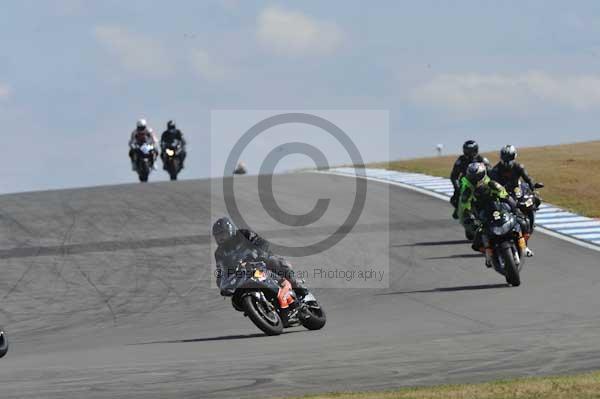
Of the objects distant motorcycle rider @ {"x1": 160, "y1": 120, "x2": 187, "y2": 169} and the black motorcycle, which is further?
distant motorcycle rider @ {"x1": 160, "y1": 120, "x2": 187, "y2": 169}

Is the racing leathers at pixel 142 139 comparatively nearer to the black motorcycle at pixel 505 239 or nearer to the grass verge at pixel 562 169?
the grass verge at pixel 562 169

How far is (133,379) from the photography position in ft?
32.7

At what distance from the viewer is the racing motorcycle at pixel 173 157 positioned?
37.0 meters

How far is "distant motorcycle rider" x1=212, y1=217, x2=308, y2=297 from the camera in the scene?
529 inches

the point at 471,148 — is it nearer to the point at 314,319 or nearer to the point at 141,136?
the point at 314,319

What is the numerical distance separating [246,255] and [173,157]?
24010mm

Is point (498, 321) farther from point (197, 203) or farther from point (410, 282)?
point (197, 203)

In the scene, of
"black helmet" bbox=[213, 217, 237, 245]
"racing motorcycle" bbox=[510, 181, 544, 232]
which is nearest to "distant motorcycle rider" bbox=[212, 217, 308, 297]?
"black helmet" bbox=[213, 217, 237, 245]

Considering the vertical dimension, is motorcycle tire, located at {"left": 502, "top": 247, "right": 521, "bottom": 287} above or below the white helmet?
below

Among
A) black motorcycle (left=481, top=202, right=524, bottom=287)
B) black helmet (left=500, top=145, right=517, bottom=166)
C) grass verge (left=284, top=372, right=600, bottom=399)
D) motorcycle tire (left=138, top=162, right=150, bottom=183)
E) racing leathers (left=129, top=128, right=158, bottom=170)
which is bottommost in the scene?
grass verge (left=284, top=372, right=600, bottom=399)

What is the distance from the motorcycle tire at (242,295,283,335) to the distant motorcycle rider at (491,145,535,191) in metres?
7.90

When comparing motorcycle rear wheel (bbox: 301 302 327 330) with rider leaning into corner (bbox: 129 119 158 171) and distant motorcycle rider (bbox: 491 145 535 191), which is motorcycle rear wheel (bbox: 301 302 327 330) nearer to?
distant motorcycle rider (bbox: 491 145 535 191)

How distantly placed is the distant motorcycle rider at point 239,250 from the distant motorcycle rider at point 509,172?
762 centimetres

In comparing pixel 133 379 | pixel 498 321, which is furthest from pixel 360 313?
pixel 133 379
